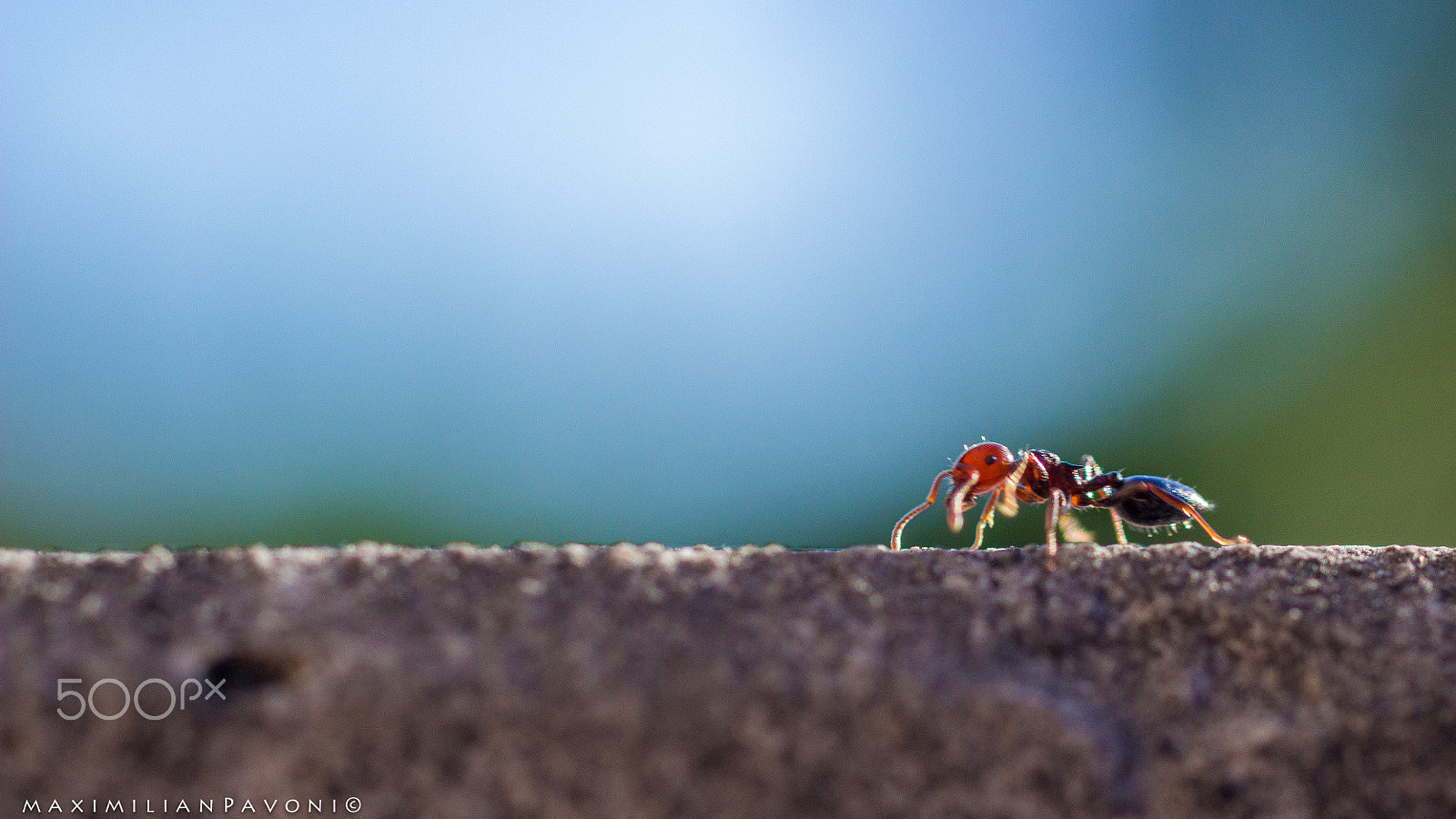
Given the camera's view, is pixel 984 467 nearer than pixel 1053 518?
No

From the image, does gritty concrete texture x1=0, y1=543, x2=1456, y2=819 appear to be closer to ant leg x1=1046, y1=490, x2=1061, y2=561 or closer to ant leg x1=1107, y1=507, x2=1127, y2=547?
ant leg x1=1046, y1=490, x2=1061, y2=561

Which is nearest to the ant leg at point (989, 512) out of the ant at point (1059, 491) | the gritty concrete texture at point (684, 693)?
the ant at point (1059, 491)

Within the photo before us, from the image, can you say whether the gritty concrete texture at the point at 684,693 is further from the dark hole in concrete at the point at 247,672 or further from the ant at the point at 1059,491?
the ant at the point at 1059,491

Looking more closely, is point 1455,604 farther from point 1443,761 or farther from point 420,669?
point 420,669

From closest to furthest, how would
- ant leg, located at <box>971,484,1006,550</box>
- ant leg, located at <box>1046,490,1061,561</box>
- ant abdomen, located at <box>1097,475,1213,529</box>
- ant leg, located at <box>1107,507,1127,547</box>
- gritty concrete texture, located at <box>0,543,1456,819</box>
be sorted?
1. gritty concrete texture, located at <box>0,543,1456,819</box>
2. ant leg, located at <box>1046,490,1061,561</box>
3. ant leg, located at <box>971,484,1006,550</box>
4. ant abdomen, located at <box>1097,475,1213,529</box>
5. ant leg, located at <box>1107,507,1127,547</box>

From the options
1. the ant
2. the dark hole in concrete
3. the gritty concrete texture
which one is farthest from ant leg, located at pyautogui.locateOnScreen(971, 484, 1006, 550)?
the dark hole in concrete

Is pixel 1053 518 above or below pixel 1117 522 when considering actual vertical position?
above

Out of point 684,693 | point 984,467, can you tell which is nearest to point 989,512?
point 984,467

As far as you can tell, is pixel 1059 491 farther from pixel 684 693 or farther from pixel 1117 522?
pixel 684 693
